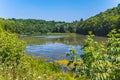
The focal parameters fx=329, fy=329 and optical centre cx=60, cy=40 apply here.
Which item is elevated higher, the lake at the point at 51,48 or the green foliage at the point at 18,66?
the green foliage at the point at 18,66

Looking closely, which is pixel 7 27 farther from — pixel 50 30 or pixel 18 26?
pixel 50 30

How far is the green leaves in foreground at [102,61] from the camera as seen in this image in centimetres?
471

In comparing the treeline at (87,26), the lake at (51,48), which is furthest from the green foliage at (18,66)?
the treeline at (87,26)

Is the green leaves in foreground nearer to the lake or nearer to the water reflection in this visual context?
the lake

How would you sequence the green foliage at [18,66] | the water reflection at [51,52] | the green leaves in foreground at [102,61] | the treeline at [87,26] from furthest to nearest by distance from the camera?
1. the treeline at [87,26]
2. the water reflection at [51,52]
3. the green foliage at [18,66]
4. the green leaves in foreground at [102,61]

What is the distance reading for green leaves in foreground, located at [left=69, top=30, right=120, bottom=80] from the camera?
471 cm

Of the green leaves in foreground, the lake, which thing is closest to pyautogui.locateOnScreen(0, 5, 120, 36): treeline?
the lake

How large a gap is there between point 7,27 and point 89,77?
129358 mm

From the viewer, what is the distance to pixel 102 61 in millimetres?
4871

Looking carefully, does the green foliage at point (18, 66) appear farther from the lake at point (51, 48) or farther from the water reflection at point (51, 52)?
the water reflection at point (51, 52)

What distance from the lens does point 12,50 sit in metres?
14.6

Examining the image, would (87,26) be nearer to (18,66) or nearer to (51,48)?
(51,48)

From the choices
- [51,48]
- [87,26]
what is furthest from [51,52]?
[87,26]

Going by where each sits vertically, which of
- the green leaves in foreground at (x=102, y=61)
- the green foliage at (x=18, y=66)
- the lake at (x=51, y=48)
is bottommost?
the lake at (x=51, y=48)
